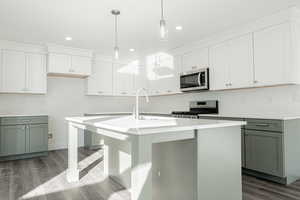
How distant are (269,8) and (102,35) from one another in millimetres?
2773

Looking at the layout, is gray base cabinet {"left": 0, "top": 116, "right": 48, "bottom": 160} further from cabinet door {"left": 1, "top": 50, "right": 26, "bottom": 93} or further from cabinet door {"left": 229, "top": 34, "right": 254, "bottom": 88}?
cabinet door {"left": 229, "top": 34, "right": 254, "bottom": 88}

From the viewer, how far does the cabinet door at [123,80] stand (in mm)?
5508

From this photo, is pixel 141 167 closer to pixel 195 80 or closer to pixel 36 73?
pixel 195 80

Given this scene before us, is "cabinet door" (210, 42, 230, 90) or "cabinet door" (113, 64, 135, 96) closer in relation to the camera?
"cabinet door" (210, 42, 230, 90)

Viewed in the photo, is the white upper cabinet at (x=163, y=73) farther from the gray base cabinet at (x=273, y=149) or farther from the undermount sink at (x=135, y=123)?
the undermount sink at (x=135, y=123)

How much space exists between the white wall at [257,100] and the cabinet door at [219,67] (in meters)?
0.33

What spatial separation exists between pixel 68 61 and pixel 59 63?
0.20m

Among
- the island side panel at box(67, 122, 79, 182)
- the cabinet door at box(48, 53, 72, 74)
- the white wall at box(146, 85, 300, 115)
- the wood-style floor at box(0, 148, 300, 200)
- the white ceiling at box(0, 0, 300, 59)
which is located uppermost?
the white ceiling at box(0, 0, 300, 59)

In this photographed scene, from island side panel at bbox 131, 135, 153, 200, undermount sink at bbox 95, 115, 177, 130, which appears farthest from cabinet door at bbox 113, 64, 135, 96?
island side panel at bbox 131, 135, 153, 200

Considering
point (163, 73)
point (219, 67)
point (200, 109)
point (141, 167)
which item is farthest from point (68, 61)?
point (141, 167)

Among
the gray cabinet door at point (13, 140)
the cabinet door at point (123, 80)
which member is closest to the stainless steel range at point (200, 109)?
the cabinet door at point (123, 80)

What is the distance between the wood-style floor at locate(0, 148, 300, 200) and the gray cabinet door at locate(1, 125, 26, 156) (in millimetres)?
346

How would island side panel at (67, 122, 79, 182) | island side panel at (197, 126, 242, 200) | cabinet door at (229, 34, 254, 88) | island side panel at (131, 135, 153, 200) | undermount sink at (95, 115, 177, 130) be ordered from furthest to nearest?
1. cabinet door at (229, 34, 254, 88)
2. island side panel at (67, 122, 79, 182)
3. island side panel at (197, 126, 242, 200)
4. undermount sink at (95, 115, 177, 130)
5. island side panel at (131, 135, 153, 200)

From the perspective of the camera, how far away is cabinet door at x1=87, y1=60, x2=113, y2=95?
201 inches
